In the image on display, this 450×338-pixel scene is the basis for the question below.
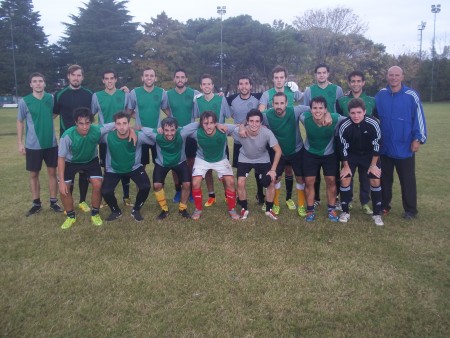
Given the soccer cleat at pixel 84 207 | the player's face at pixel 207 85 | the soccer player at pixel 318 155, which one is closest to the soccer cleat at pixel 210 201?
the soccer player at pixel 318 155

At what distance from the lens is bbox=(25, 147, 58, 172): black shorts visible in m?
5.32

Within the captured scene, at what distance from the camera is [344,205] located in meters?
5.10

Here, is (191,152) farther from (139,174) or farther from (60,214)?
(60,214)

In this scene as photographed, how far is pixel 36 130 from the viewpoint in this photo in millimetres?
5254

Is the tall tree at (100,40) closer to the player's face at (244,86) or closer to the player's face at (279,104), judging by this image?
the player's face at (244,86)

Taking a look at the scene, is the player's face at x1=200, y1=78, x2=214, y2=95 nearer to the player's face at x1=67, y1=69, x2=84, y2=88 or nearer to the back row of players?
the back row of players

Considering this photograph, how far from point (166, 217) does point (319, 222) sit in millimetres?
2053

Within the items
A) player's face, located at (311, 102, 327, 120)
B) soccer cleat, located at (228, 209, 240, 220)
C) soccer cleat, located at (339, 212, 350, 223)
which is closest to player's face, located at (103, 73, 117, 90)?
soccer cleat, located at (228, 209, 240, 220)

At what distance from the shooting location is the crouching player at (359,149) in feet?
15.8

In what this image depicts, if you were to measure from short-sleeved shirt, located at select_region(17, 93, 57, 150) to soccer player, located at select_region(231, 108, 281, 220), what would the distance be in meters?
2.61

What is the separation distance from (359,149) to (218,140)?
1.87 metres

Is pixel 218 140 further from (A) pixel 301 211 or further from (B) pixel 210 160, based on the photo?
(A) pixel 301 211

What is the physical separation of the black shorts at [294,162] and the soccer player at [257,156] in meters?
0.16

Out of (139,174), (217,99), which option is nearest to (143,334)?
(139,174)
